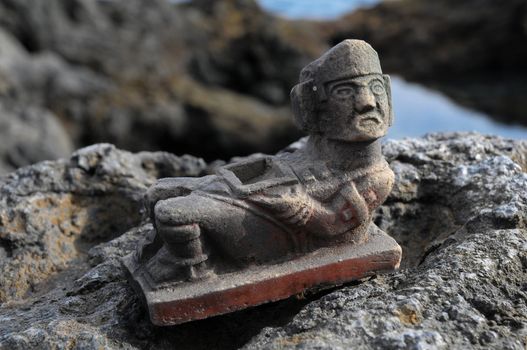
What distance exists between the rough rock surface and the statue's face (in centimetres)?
85

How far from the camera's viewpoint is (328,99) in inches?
137

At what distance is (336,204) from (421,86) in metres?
17.1

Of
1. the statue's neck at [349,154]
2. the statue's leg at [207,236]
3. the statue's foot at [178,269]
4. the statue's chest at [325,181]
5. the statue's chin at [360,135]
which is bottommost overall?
the statue's foot at [178,269]

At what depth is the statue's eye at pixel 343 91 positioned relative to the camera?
3.44 meters

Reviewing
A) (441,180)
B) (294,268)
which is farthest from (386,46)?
(294,268)

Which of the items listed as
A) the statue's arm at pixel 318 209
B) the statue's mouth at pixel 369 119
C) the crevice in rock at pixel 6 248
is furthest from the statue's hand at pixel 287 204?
the crevice in rock at pixel 6 248

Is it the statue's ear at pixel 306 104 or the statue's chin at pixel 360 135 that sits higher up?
the statue's ear at pixel 306 104

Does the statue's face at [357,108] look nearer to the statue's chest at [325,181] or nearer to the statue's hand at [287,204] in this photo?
the statue's chest at [325,181]

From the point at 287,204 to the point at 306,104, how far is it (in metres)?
0.60

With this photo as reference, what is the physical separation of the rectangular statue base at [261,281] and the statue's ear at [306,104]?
0.72 m

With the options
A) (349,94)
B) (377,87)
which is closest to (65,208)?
(349,94)

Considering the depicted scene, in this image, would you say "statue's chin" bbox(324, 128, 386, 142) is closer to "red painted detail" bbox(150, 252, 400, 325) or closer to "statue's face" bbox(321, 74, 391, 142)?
"statue's face" bbox(321, 74, 391, 142)

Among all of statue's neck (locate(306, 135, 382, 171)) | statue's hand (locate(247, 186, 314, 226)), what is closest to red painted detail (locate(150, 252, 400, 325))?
statue's hand (locate(247, 186, 314, 226))

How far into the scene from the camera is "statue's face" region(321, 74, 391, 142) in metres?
3.42
